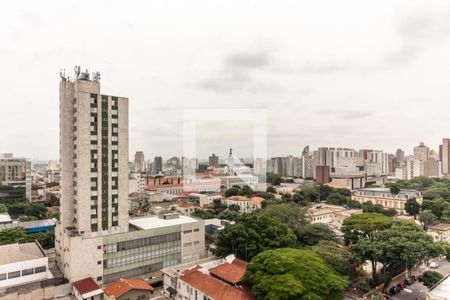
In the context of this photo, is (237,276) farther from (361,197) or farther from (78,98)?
(361,197)

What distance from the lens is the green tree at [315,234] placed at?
13344mm

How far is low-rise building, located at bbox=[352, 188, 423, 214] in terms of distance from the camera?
25547 millimetres

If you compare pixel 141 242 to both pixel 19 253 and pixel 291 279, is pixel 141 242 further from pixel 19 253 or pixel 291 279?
pixel 291 279

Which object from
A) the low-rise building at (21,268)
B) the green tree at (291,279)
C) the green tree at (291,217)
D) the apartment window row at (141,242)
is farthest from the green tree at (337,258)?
the low-rise building at (21,268)

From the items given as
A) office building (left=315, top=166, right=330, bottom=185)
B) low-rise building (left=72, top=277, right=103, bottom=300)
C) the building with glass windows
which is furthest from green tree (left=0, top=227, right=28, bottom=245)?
office building (left=315, top=166, right=330, bottom=185)

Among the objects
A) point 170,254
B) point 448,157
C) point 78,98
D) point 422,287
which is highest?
point 78,98

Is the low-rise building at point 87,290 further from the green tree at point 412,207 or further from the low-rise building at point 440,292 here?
the green tree at point 412,207

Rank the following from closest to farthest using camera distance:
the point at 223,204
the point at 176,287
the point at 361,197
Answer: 1. the point at 176,287
2. the point at 223,204
3. the point at 361,197

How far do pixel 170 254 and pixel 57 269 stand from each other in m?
4.59

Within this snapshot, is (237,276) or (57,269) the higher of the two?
(237,276)

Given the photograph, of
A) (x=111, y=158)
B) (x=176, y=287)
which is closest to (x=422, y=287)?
(x=176, y=287)

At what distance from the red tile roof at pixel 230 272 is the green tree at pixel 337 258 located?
10.3 feet

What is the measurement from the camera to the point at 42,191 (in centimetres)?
3125

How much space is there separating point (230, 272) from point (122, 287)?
3.70 m
